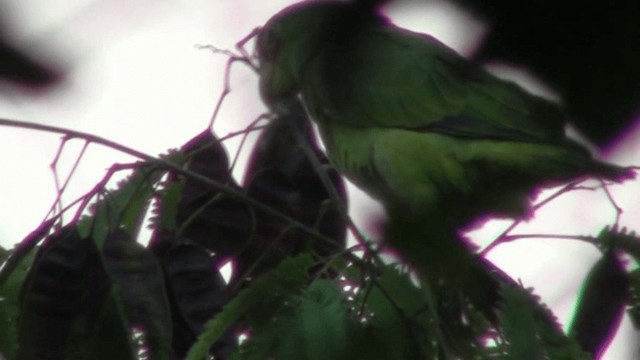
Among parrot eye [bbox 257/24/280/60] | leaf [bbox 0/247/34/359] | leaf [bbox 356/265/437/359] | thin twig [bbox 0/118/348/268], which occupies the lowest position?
leaf [bbox 356/265/437/359]

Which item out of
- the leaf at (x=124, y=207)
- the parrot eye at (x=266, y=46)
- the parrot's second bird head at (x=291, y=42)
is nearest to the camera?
the parrot's second bird head at (x=291, y=42)

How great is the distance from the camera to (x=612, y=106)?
53 centimetres

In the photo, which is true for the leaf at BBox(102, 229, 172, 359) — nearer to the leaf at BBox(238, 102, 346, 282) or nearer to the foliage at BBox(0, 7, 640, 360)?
the foliage at BBox(0, 7, 640, 360)

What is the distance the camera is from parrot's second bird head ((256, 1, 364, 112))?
512 mm

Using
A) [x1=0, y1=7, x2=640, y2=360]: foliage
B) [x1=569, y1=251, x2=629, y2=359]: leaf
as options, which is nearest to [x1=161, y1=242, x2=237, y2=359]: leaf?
[x1=0, y1=7, x2=640, y2=360]: foliage

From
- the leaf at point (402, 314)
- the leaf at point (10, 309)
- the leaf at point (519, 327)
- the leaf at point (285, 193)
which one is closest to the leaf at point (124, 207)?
the leaf at point (10, 309)

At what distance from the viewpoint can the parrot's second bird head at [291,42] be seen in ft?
1.68

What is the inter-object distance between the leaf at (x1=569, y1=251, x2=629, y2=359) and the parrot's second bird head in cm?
44

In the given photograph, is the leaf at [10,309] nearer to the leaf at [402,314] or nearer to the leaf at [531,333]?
the leaf at [402,314]

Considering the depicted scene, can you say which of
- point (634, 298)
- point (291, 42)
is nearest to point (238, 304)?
point (634, 298)

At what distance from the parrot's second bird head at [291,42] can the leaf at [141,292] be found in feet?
0.88

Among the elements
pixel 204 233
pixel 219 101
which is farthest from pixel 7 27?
pixel 204 233

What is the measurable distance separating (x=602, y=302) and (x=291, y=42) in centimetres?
71

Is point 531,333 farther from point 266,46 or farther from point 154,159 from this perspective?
point 266,46
